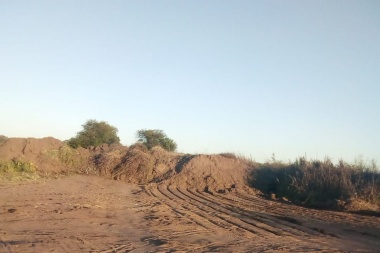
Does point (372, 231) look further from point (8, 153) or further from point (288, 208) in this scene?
point (8, 153)

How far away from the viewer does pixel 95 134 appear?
40688 millimetres

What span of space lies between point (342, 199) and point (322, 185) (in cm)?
183

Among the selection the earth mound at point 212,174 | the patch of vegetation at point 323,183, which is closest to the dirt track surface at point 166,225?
the patch of vegetation at point 323,183

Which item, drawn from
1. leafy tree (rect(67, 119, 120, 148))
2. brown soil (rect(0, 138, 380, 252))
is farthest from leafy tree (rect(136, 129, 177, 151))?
brown soil (rect(0, 138, 380, 252))

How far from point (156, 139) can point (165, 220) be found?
99.6ft

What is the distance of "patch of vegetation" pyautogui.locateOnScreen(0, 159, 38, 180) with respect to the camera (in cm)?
2457

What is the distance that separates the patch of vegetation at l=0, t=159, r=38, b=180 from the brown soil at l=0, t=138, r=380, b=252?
1.06m

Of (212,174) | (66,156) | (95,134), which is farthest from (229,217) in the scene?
(95,134)

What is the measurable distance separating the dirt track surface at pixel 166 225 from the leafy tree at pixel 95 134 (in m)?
17.8

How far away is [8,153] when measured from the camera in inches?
1073

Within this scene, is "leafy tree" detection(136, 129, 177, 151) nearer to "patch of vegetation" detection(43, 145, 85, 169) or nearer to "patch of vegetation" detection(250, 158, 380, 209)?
"patch of vegetation" detection(43, 145, 85, 169)

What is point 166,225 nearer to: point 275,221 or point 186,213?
point 186,213

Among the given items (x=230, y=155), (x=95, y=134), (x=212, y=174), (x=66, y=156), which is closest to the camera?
(x=212, y=174)

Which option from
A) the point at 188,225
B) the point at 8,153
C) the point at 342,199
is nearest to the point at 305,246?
the point at 188,225
